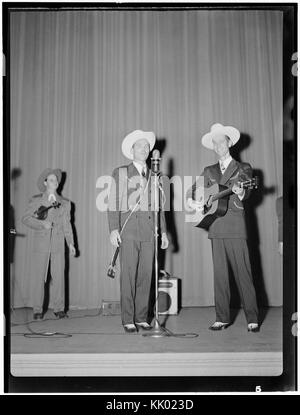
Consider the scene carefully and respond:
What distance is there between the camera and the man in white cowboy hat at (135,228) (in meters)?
3.02

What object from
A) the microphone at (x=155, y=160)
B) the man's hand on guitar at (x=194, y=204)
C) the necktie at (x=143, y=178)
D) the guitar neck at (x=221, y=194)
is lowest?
the man's hand on guitar at (x=194, y=204)

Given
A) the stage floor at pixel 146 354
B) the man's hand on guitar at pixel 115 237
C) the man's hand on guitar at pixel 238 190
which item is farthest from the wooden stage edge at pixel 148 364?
the man's hand on guitar at pixel 238 190

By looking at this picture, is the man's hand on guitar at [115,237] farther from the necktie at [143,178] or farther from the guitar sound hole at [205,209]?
the guitar sound hole at [205,209]

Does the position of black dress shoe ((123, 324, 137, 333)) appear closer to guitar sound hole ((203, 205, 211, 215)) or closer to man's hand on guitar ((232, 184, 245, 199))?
guitar sound hole ((203, 205, 211, 215))

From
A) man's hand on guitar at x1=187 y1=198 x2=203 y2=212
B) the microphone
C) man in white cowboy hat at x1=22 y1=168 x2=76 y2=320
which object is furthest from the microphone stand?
man in white cowboy hat at x1=22 y1=168 x2=76 y2=320

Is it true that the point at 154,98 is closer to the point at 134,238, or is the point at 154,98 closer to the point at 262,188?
the point at 262,188

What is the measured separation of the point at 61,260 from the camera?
11.3 ft

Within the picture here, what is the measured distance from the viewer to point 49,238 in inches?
134

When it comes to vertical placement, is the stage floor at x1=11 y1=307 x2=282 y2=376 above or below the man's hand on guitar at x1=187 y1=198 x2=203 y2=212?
below

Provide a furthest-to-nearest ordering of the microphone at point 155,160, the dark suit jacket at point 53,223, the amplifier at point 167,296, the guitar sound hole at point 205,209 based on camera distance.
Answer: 1. the amplifier at point 167,296
2. the dark suit jacket at point 53,223
3. the guitar sound hole at point 205,209
4. the microphone at point 155,160

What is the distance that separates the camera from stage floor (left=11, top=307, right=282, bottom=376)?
262 cm

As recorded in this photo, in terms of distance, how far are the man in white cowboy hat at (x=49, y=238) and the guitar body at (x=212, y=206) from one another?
1.03 metres

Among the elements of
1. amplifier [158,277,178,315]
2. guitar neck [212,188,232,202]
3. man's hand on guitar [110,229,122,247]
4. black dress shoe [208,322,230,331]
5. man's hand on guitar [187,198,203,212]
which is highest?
guitar neck [212,188,232,202]

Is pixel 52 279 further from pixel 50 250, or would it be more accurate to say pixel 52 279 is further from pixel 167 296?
pixel 167 296
